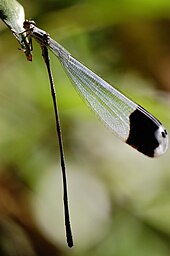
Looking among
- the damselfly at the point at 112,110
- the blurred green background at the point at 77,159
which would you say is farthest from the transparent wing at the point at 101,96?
the blurred green background at the point at 77,159

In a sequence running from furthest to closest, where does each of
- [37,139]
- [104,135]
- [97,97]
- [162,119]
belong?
1. [104,135]
2. [37,139]
3. [162,119]
4. [97,97]

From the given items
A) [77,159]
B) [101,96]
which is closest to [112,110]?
[101,96]

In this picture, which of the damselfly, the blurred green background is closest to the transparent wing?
the damselfly

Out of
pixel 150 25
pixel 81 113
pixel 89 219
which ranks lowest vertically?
pixel 89 219

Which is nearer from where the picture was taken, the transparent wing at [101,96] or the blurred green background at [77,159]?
the transparent wing at [101,96]

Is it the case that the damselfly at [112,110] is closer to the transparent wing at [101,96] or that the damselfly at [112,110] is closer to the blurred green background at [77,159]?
the transparent wing at [101,96]

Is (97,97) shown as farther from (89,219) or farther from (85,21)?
(89,219)

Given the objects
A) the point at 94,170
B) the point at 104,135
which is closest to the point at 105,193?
the point at 94,170
